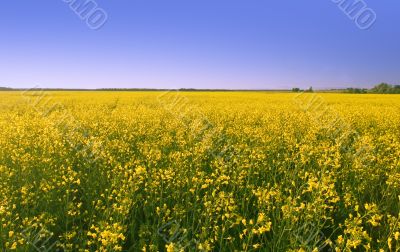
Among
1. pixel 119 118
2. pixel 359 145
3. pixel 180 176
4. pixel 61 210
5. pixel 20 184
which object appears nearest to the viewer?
pixel 61 210

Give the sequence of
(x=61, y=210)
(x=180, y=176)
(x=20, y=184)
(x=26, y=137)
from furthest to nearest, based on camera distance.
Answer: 1. (x=26, y=137)
2. (x=20, y=184)
3. (x=180, y=176)
4. (x=61, y=210)

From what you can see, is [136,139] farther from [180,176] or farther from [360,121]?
[360,121]

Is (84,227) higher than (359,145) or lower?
lower

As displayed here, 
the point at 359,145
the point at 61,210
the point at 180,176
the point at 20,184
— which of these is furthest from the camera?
the point at 359,145

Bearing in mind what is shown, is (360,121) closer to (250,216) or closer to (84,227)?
(250,216)

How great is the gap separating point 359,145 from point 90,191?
4628 mm

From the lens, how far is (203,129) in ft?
28.4

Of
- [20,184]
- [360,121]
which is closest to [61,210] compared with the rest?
[20,184]

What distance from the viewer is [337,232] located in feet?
13.9

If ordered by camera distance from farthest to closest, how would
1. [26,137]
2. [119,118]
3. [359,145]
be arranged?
[119,118], [26,137], [359,145]

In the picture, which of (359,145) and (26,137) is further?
(26,137)

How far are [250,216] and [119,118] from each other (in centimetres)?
846

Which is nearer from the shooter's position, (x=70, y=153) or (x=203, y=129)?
(x=70, y=153)

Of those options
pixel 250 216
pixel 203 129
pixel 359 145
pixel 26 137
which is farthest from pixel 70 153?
pixel 359 145
